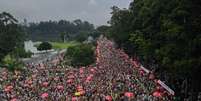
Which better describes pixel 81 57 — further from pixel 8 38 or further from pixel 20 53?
pixel 20 53

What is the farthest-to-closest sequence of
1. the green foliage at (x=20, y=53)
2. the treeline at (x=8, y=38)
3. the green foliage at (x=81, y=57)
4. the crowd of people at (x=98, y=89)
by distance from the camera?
the green foliage at (x=20, y=53) < the treeline at (x=8, y=38) < the green foliage at (x=81, y=57) < the crowd of people at (x=98, y=89)

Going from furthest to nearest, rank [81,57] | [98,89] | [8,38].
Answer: [8,38] < [81,57] < [98,89]

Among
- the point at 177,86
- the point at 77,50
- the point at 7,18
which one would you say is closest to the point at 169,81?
the point at 177,86

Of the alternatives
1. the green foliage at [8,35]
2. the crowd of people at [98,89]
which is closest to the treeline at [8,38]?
the green foliage at [8,35]

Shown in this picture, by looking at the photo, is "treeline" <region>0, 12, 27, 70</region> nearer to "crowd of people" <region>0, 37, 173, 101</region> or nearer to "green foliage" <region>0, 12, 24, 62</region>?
"green foliage" <region>0, 12, 24, 62</region>

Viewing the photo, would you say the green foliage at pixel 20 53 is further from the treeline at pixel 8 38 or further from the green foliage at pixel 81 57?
the green foliage at pixel 81 57

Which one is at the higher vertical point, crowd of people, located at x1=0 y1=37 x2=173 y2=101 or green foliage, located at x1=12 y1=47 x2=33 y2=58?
crowd of people, located at x1=0 y1=37 x2=173 y2=101

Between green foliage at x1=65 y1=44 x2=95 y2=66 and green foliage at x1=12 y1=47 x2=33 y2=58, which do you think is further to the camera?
green foliage at x1=12 y1=47 x2=33 y2=58

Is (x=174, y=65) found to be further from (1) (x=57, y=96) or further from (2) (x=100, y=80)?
(2) (x=100, y=80)

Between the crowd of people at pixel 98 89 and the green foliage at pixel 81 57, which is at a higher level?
the crowd of people at pixel 98 89

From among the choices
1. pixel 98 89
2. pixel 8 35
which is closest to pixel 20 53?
pixel 8 35

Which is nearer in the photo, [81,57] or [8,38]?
[81,57]

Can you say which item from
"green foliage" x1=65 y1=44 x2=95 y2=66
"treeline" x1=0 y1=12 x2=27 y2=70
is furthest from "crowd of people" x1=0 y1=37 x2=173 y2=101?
"treeline" x1=0 y1=12 x2=27 y2=70
